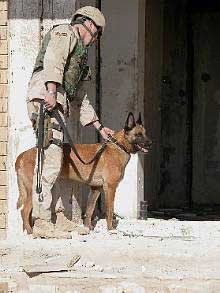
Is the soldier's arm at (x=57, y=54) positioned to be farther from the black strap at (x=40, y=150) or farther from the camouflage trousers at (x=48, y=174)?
the camouflage trousers at (x=48, y=174)

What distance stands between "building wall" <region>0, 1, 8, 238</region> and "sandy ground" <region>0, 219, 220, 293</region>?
3.44 feet

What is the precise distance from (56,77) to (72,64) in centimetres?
30

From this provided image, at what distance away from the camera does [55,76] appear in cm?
622

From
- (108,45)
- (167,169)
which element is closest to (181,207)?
(167,169)

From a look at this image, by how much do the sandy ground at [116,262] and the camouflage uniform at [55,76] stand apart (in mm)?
467

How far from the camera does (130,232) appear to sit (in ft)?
23.1

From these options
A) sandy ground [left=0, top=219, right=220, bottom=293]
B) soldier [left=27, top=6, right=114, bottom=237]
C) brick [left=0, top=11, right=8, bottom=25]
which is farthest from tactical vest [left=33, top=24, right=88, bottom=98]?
sandy ground [left=0, top=219, right=220, bottom=293]

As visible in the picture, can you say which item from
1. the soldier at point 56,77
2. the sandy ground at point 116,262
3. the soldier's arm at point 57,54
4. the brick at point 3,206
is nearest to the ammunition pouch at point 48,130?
the soldier at point 56,77

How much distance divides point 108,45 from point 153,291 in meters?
3.94

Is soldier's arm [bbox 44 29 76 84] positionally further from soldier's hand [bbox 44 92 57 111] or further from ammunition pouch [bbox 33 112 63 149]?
ammunition pouch [bbox 33 112 63 149]

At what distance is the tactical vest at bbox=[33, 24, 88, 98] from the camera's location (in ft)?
21.1

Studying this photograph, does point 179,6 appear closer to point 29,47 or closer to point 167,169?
point 167,169

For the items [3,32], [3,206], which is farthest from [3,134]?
[3,32]

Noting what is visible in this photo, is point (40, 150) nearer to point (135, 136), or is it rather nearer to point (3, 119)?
point (135, 136)
